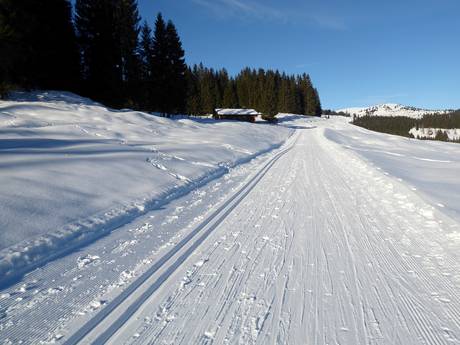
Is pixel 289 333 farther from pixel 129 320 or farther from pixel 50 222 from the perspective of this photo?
pixel 50 222

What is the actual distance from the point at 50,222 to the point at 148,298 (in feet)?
9.00

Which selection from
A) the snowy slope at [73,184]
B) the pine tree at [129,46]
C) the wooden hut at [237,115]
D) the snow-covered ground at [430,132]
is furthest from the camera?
the snow-covered ground at [430,132]

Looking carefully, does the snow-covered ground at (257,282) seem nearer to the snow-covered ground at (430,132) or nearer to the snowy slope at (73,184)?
the snowy slope at (73,184)

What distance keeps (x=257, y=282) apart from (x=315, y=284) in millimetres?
647

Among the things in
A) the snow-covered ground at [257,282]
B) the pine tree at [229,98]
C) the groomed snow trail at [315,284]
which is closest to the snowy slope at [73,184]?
the snow-covered ground at [257,282]

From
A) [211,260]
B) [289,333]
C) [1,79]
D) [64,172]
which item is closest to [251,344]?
[289,333]

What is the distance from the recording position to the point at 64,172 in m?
6.80

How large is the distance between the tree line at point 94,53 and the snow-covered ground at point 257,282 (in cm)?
2104

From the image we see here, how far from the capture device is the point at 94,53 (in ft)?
95.1

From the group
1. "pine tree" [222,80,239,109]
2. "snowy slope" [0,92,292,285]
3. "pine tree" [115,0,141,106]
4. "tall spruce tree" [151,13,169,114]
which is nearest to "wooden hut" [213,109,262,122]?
"pine tree" [222,80,239,109]

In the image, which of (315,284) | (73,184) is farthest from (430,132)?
(73,184)

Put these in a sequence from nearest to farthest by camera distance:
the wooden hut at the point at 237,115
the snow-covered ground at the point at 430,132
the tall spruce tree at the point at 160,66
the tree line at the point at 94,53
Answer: the tree line at the point at 94,53 < the tall spruce tree at the point at 160,66 < the wooden hut at the point at 237,115 < the snow-covered ground at the point at 430,132

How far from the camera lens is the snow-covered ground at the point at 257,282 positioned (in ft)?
A: 7.80

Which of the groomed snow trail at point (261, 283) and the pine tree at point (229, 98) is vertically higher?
the pine tree at point (229, 98)
